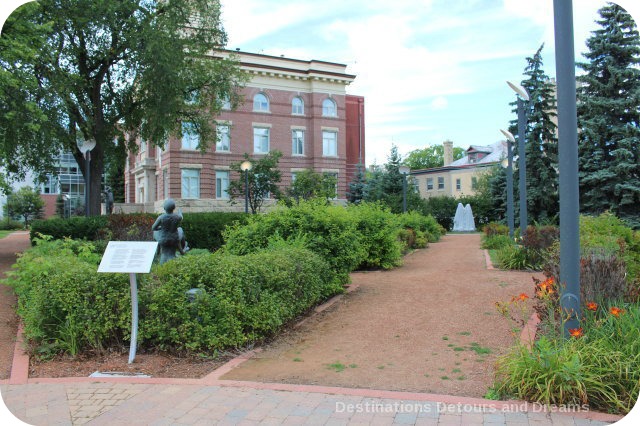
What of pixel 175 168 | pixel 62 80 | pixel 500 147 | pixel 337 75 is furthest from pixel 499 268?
pixel 500 147

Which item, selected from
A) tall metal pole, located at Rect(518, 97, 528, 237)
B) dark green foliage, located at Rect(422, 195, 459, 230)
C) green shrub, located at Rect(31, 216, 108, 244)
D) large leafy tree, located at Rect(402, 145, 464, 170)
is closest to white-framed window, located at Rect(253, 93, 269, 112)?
dark green foliage, located at Rect(422, 195, 459, 230)

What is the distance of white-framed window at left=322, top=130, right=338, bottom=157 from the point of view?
45.1 meters

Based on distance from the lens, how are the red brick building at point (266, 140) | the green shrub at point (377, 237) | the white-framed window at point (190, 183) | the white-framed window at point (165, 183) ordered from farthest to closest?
the white-framed window at point (165, 183) < the red brick building at point (266, 140) < the white-framed window at point (190, 183) < the green shrub at point (377, 237)

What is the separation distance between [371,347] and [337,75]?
40.7m

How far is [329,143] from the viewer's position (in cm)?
4544

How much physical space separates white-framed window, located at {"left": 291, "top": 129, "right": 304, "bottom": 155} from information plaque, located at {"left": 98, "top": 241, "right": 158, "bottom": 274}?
3850 centimetres

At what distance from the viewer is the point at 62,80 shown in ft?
58.0

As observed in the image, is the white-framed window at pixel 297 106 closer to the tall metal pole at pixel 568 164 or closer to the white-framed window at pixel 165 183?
the white-framed window at pixel 165 183

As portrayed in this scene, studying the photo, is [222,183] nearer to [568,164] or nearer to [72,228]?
[72,228]

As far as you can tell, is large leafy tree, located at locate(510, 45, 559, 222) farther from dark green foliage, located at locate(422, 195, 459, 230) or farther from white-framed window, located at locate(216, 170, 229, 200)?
white-framed window, located at locate(216, 170, 229, 200)

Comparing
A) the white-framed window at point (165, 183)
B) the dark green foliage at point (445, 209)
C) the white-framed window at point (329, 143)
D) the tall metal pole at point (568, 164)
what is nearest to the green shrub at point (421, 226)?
the tall metal pole at point (568, 164)

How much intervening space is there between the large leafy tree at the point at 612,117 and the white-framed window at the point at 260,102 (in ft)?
78.7

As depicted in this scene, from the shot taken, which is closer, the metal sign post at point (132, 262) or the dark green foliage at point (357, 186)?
the metal sign post at point (132, 262)

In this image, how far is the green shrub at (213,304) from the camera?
243 inches
